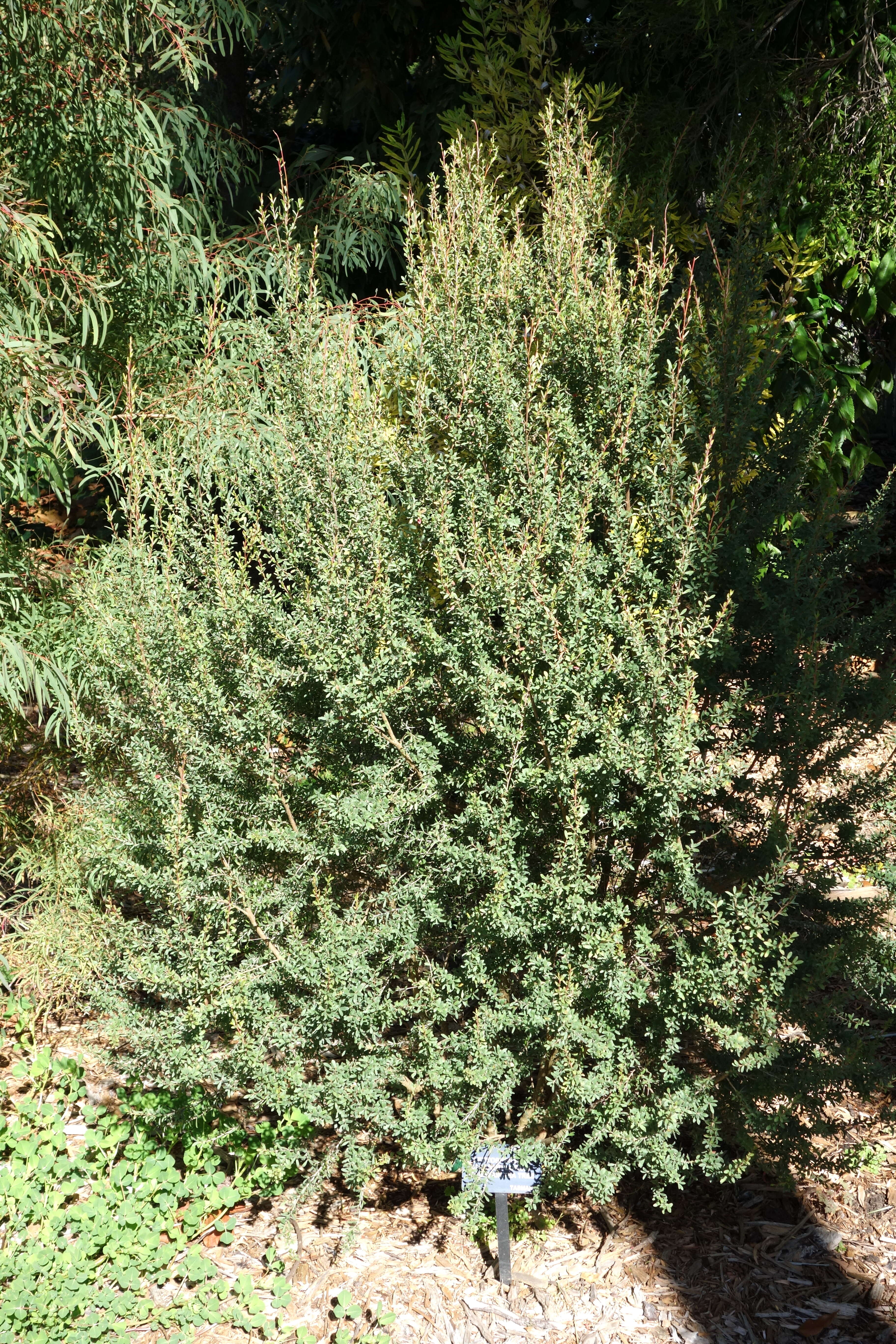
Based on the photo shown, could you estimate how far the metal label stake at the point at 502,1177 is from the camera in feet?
7.45

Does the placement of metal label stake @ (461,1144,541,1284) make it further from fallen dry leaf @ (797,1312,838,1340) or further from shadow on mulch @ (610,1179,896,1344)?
fallen dry leaf @ (797,1312,838,1340)

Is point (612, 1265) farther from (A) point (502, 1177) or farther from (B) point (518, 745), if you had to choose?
(B) point (518, 745)

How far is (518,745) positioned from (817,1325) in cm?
A: 145

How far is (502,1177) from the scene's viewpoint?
2285 millimetres

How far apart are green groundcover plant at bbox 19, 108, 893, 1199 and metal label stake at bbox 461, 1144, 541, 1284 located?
0.20 feet

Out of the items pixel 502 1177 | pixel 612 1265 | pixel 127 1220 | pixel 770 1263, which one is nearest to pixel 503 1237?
pixel 502 1177

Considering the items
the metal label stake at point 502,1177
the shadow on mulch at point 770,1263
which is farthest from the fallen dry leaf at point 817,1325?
the metal label stake at point 502,1177

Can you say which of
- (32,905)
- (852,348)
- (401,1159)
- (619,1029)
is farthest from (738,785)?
(852,348)

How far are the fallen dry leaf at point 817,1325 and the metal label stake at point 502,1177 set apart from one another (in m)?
0.64

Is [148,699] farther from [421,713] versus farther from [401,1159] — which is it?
[401,1159]

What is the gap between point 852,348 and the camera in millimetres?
4434

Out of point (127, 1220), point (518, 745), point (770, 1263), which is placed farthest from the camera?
point (127, 1220)

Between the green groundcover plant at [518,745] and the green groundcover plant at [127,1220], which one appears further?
the green groundcover plant at [127,1220]

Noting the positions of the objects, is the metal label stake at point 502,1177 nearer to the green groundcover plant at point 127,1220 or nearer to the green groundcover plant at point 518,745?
the green groundcover plant at point 518,745
